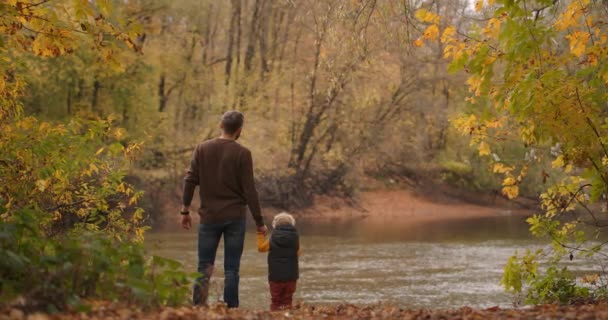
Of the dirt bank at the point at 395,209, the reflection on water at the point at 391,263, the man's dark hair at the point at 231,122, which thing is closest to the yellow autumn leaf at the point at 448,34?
the man's dark hair at the point at 231,122

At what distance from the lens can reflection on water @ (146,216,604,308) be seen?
1317 centimetres

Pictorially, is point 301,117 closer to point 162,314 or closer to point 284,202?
point 284,202

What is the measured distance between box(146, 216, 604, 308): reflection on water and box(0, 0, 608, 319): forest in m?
1.03

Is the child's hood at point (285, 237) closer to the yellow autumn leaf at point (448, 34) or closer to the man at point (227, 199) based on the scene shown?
the man at point (227, 199)

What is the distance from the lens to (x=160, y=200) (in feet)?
107

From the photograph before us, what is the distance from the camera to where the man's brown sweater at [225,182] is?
7730 millimetres

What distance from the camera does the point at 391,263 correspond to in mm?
18625

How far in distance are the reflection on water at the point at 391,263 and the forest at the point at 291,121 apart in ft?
3.37

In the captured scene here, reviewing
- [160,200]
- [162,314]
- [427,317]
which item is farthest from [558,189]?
[160,200]

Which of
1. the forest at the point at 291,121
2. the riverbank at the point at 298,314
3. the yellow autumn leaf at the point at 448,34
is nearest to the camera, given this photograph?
the riverbank at the point at 298,314

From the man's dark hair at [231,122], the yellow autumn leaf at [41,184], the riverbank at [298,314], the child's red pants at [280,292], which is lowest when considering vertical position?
the child's red pants at [280,292]

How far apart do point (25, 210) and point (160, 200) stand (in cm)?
2645

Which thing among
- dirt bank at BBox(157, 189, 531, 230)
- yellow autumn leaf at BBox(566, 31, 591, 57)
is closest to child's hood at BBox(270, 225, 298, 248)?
yellow autumn leaf at BBox(566, 31, 591, 57)

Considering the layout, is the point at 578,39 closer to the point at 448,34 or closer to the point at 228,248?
the point at 448,34
